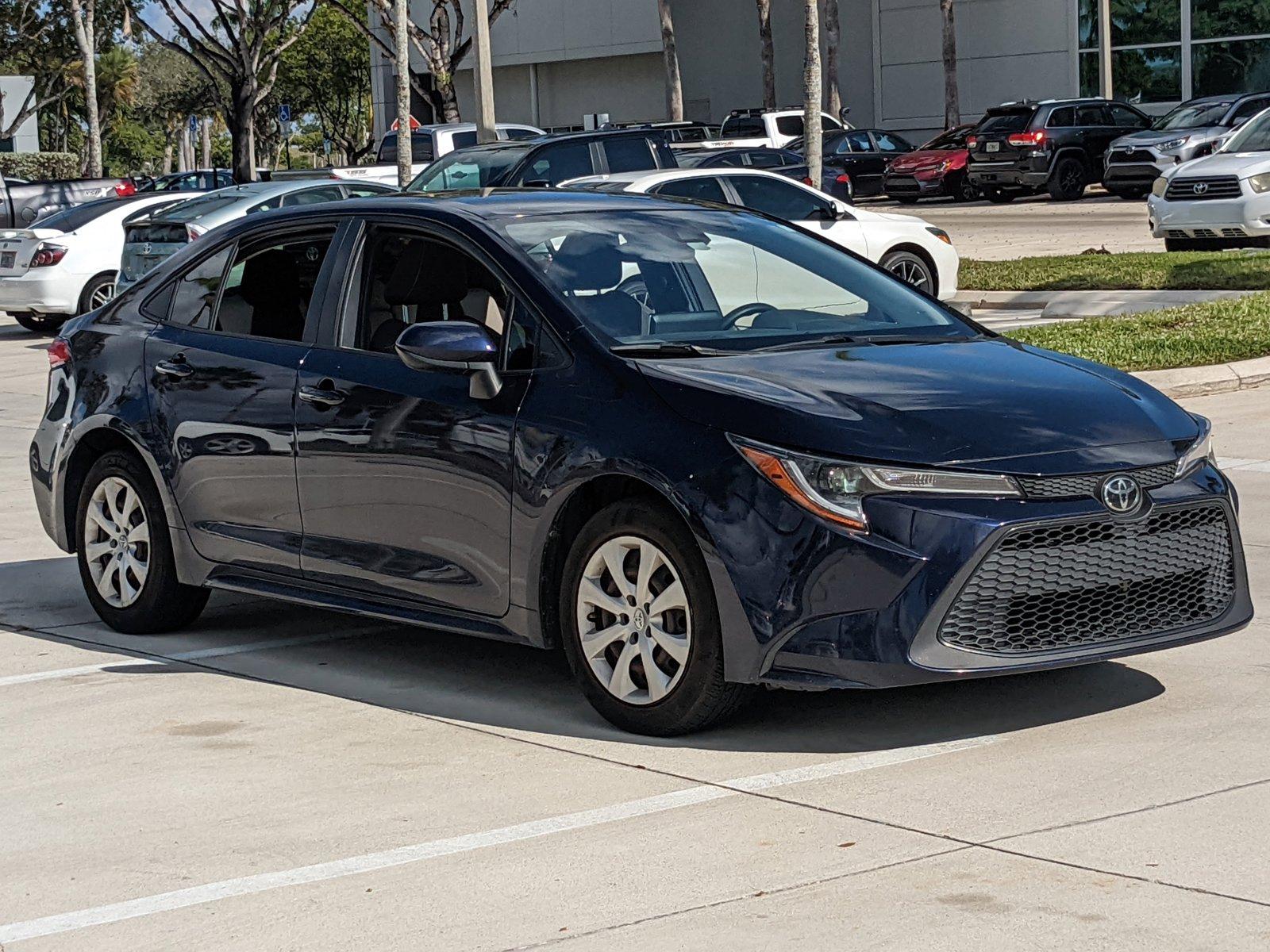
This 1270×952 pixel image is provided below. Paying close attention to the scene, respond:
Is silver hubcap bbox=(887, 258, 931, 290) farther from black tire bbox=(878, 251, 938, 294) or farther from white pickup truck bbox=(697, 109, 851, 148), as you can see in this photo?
white pickup truck bbox=(697, 109, 851, 148)

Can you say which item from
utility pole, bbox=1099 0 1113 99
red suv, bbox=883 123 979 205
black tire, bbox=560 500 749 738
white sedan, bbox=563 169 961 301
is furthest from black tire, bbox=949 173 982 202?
black tire, bbox=560 500 749 738

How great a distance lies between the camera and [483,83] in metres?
27.1

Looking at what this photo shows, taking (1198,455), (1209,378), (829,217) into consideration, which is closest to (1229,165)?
(829,217)

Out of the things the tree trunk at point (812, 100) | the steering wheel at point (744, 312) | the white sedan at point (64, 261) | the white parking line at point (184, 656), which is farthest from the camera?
the tree trunk at point (812, 100)

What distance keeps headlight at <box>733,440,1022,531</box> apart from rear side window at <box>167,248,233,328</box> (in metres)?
2.97

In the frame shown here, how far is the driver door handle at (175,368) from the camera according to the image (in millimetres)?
7254

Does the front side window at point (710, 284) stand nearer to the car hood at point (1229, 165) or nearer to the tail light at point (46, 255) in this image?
the car hood at point (1229, 165)

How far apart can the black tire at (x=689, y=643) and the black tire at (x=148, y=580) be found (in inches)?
86.9

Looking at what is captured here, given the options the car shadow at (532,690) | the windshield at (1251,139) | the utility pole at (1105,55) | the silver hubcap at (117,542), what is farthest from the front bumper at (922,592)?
the utility pole at (1105,55)

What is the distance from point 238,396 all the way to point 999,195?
118 feet

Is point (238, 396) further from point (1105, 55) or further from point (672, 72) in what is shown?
point (1105, 55)

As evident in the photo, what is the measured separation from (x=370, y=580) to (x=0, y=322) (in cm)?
2111

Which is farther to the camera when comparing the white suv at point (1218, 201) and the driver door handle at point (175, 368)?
the white suv at point (1218, 201)

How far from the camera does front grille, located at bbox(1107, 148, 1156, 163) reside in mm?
35156
